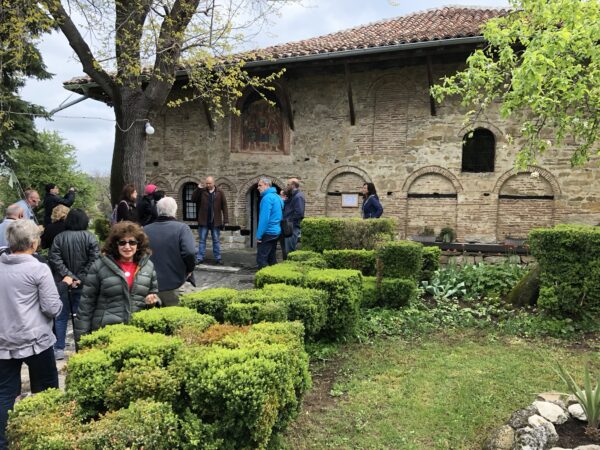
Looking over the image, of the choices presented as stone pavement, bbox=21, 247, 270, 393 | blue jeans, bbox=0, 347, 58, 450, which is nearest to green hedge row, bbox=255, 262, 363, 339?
blue jeans, bbox=0, 347, 58, 450

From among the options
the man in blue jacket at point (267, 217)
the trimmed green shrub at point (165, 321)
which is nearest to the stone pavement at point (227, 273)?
the man in blue jacket at point (267, 217)

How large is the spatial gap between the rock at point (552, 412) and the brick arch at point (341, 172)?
33.0 ft

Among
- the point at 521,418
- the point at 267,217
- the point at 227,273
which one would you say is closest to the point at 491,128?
the point at 267,217

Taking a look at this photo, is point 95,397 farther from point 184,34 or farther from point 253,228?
point 253,228

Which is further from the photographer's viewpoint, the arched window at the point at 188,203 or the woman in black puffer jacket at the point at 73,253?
the arched window at the point at 188,203

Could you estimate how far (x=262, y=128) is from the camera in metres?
14.4

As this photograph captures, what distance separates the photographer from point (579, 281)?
587cm

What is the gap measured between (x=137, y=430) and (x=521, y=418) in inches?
112

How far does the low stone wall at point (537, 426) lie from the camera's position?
3037mm

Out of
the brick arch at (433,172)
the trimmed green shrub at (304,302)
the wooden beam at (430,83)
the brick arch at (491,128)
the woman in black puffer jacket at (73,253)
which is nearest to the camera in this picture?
the trimmed green shrub at (304,302)

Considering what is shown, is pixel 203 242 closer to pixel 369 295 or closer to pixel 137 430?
pixel 369 295

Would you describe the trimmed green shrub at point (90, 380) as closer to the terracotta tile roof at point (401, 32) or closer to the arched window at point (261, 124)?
the terracotta tile roof at point (401, 32)

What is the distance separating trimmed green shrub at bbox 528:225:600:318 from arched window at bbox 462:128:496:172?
651 centimetres

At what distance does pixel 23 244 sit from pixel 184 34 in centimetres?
757
